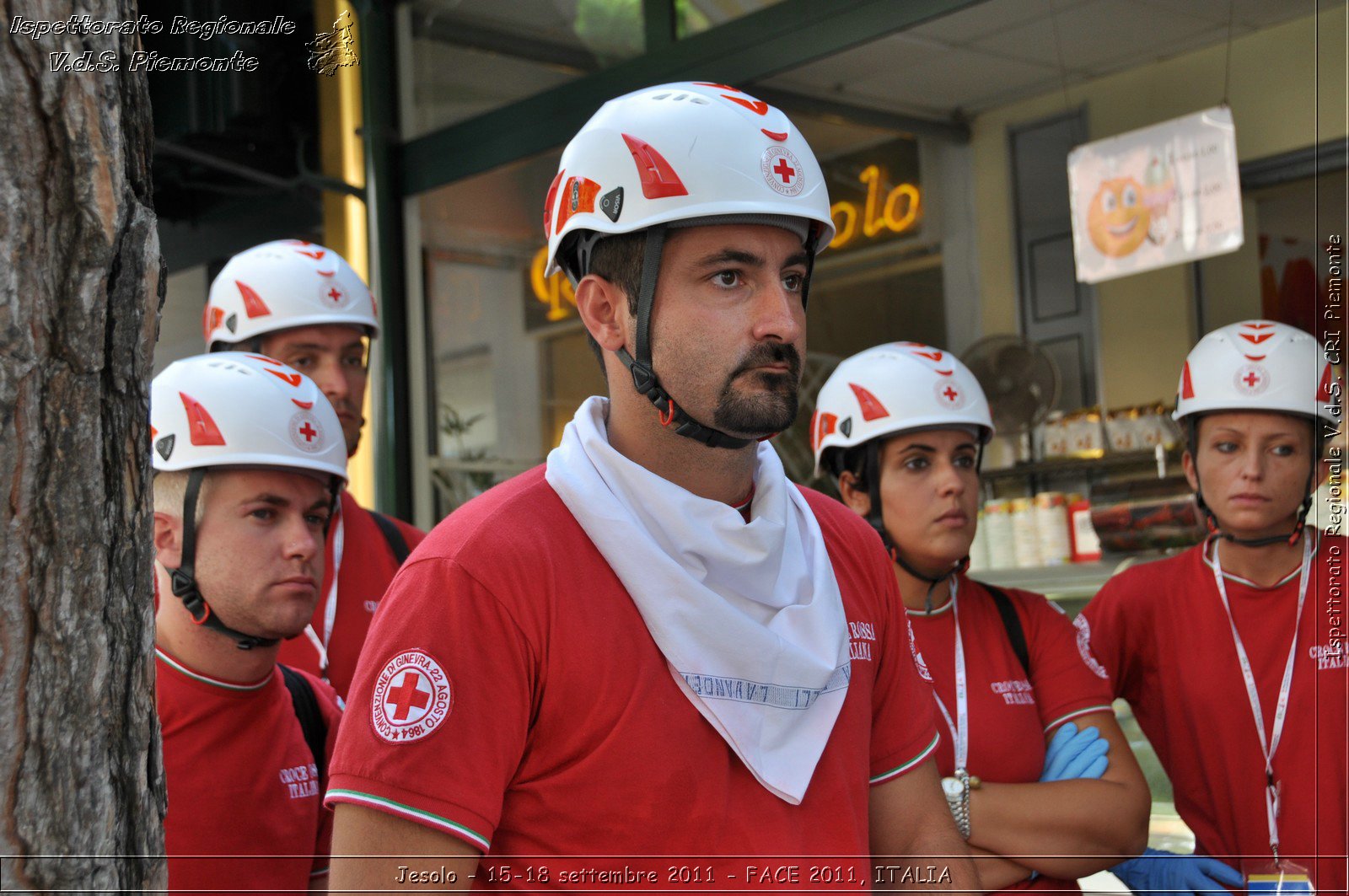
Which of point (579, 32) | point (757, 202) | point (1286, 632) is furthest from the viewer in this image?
point (579, 32)

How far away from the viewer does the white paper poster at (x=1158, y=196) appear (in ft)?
19.9

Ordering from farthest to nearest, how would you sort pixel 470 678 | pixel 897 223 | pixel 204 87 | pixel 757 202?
pixel 897 223, pixel 204 87, pixel 757 202, pixel 470 678

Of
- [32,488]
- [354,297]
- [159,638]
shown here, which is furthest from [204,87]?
[32,488]

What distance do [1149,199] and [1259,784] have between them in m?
3.32

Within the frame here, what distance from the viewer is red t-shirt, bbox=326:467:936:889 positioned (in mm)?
1903

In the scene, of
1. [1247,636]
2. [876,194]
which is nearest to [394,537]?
[1247,636]

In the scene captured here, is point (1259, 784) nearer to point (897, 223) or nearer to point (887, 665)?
point (887, 665)

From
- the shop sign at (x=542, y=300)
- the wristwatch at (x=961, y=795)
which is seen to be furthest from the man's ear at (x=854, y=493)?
the shop sign at (x=542, y=300)

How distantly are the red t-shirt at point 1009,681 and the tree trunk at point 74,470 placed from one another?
2.54 metres

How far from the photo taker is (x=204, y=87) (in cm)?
692

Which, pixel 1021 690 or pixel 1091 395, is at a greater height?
pixel 1091 395

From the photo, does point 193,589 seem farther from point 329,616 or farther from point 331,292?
point 331,292

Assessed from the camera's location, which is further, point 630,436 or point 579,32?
point 579,32

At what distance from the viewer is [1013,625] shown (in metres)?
3.78
